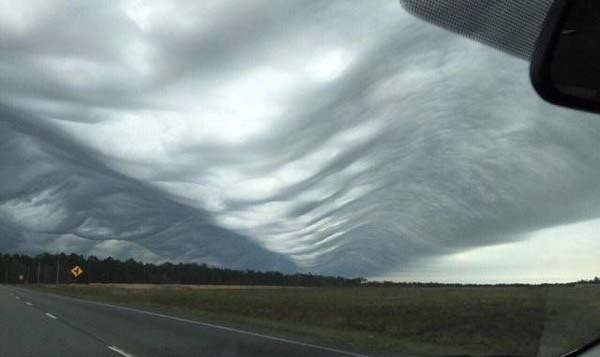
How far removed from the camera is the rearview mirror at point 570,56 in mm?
3275

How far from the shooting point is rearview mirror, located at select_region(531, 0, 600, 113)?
129 inches

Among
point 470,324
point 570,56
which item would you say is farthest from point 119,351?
point 570,56

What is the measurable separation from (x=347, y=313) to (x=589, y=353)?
2909 centimetres

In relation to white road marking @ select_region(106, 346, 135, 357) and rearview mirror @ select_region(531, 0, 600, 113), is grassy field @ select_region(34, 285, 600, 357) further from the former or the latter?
white road marking @ select_region(106, 346, 135, 357)

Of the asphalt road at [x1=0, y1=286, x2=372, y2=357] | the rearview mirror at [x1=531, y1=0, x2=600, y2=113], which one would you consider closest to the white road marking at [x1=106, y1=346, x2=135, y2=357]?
the asphalt road at [x1=0, y1=286, x2=372, y2=357]

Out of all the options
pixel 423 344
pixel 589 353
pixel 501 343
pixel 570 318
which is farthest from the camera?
pixel 423 344

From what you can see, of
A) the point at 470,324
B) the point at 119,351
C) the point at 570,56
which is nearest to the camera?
the point at 570,56

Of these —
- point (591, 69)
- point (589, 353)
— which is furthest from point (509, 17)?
point (589, 353)

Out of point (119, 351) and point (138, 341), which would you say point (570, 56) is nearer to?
point (119, 351)

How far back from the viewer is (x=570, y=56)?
351 cm

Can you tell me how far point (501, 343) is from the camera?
58.6 ft

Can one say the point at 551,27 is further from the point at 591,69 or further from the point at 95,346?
the point at 95,346

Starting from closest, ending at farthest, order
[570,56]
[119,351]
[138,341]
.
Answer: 1. [570,56]
2. [119,351]
3. [138,341]

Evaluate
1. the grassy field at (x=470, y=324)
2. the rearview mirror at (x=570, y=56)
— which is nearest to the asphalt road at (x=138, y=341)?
the grassy field at (x=470, y=324)
